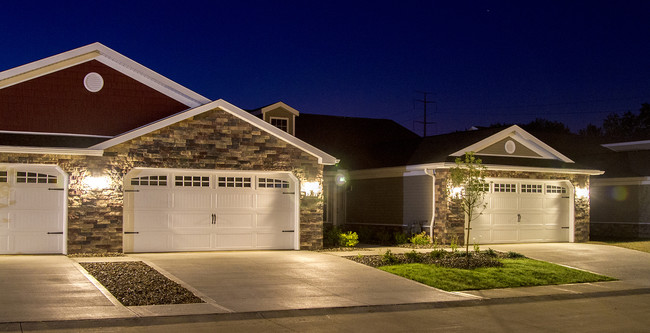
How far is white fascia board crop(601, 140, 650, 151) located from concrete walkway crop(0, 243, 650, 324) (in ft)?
41.5

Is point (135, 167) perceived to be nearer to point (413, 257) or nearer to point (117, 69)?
point (117, 69)

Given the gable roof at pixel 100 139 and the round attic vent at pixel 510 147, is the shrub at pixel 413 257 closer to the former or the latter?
the gable roof at pixel 100 139

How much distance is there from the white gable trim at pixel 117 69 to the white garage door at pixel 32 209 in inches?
118

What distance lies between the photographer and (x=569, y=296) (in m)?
15.5

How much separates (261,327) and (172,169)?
9.61 metres

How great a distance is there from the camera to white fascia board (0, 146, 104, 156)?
1834cm

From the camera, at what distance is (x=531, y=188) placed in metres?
26.4

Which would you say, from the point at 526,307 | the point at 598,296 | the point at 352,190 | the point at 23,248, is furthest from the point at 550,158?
the point at 23,248

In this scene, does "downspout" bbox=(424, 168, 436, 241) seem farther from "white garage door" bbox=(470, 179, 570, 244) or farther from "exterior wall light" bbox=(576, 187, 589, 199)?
"exterior wall light" bbox=(576, 187, 589, 199)

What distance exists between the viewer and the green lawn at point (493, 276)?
16.3 metres

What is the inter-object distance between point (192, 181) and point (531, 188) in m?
12.6

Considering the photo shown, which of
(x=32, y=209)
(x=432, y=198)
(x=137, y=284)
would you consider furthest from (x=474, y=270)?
(x=32, y=209)

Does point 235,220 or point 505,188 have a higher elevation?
point 505,188

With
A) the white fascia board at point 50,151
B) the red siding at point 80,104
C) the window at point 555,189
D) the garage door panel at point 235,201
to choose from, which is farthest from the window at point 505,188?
the white fascia board at point 50,151
